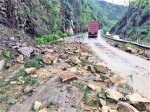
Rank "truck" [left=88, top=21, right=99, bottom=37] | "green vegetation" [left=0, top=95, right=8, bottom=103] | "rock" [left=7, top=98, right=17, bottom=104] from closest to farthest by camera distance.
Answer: "rock" [left=7, top=98, right=17, bottom=104] < "green vegetation" [left=0, top=95, right=8, bottom=103] < "truck" [left=88, top=21, right=99, bottom=37]

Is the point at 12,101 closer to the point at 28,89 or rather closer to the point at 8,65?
the point at 28,89

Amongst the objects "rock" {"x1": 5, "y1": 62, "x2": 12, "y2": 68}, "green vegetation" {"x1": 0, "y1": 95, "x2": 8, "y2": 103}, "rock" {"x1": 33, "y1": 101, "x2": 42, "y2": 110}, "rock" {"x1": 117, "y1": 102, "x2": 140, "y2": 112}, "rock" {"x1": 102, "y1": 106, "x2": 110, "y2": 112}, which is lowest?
"rock" {"x1": 5, "y1": 62, "x2": 12, "y2": 68}

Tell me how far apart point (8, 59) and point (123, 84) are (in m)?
5.74

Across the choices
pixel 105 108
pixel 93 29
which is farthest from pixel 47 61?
pixel 93 29

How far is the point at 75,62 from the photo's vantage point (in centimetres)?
905

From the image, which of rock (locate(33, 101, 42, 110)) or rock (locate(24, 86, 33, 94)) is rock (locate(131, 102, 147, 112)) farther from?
rock (locate(24, 86, 33, 94))

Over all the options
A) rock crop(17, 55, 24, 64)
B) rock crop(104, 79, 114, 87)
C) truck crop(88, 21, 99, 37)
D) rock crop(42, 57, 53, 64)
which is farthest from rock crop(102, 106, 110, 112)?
truck crop(88, 21, 99, 37)

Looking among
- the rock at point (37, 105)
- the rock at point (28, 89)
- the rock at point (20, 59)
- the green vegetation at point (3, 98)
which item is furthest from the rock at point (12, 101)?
the rock at point (20, 59)

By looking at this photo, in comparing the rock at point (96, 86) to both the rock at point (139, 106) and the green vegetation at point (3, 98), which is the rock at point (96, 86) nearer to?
the rock at point (139, 106)

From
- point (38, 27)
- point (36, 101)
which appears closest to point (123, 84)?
point (36, 101)

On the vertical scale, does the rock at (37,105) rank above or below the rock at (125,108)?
below

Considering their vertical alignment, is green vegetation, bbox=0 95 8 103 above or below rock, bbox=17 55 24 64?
above

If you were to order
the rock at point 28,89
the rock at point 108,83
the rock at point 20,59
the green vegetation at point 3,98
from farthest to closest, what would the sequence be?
the rock at point 20,59 < the rock at point 108,83 < the rock at point 28,89 < the green vegetation at point 3,98

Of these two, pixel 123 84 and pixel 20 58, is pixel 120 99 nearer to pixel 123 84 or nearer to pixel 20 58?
pixel 123 84
